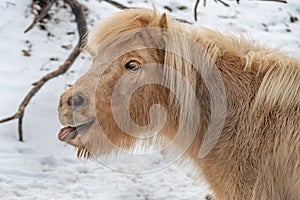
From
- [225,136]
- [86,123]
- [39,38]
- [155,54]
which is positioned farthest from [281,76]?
[39,38]

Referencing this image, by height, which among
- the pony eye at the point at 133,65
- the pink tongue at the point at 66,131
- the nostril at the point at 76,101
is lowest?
the pink tongue at the point at 66,131

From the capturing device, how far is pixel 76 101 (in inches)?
90.2

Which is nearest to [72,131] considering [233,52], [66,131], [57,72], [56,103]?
[66,131]

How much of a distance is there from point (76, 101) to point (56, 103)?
89.8 inches

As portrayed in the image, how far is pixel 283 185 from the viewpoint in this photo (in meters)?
2.25

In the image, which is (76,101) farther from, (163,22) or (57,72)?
(57,72)

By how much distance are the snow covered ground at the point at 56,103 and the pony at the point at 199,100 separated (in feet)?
1.52

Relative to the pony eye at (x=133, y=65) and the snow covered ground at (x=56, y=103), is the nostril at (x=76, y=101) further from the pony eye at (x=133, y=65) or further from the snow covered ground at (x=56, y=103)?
the snow covered ground at (x=56, y=103)

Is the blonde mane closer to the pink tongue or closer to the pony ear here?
the pony ear

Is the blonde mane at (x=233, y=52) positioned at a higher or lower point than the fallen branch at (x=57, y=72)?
higher

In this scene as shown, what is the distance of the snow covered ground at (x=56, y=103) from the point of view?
145 inches

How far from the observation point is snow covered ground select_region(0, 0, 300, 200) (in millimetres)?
3672

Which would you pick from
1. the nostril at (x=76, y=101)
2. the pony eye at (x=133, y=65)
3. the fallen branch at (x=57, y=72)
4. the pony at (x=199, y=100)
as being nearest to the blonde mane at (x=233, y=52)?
the pony at (x=199, y=100)

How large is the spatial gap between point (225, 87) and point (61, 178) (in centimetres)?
181
